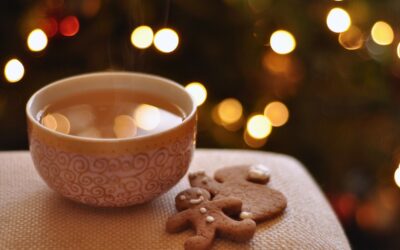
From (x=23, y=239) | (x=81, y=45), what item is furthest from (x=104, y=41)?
(x=23, y=239)

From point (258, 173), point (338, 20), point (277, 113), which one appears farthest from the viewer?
point (277, 113)

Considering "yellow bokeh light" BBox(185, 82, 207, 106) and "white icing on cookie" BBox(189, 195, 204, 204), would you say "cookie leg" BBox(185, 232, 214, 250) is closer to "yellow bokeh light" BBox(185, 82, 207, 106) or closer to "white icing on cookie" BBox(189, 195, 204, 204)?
"white icing on cookie" BBox(189, 195, 204, 204)

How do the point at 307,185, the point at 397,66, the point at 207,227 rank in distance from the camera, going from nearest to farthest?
the point at 207,227
the point at 307,185
the point at 397,66

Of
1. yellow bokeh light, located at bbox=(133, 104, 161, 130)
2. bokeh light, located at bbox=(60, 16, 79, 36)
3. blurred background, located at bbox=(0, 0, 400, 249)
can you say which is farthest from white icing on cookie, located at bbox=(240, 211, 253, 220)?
bokeh light, located at bbox=(60, 16, 79, 36)

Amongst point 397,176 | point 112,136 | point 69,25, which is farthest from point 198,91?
point 112,136

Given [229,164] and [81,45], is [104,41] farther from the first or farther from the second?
[229,164]

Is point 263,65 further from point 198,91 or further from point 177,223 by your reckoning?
point 177,223
